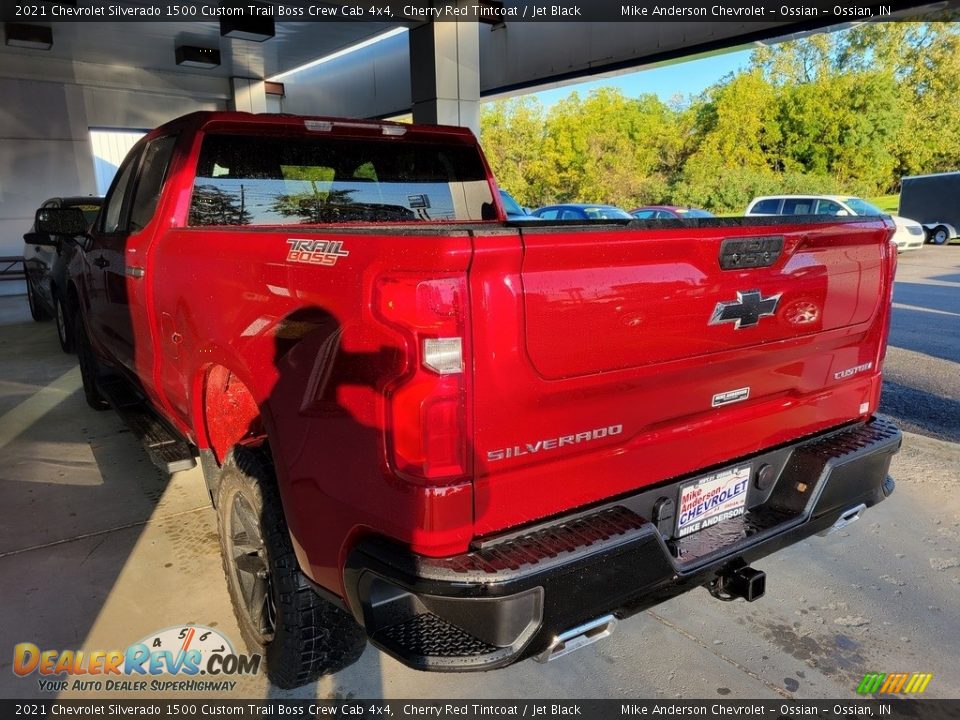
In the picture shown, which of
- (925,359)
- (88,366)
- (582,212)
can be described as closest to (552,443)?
(88,366)

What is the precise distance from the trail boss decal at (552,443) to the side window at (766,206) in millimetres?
17771

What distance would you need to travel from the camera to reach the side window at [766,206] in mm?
18109

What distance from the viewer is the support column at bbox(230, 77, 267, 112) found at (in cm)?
1736

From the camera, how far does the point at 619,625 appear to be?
2980mm

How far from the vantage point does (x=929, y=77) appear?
133 ft

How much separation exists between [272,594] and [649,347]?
1614 millimetres

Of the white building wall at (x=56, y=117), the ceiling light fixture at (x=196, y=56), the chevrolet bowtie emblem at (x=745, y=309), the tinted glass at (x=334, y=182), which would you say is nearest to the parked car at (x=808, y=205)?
the ceiling light fixture at (x=196, y=56)

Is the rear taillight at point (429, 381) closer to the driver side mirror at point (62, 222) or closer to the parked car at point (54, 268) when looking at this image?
the driver side mirror at point (62, 222)

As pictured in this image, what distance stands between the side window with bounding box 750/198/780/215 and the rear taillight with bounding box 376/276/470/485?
18178 mm

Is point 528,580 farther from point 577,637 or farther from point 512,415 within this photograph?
point 512,415

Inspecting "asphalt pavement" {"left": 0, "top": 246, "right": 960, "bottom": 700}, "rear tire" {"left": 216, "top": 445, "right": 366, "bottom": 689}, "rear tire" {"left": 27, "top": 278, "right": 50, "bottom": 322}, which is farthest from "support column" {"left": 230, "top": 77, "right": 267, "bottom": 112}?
"rear tire" {"left": 216, "top": 445, "right": 366, "bottom": 689}

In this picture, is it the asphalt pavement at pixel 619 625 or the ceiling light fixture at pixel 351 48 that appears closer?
the asphalt pavement at pixel 619 625

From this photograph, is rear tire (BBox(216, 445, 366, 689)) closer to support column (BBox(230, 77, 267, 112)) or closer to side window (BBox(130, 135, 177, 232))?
side window (BBox(130, 135, 177, 232))

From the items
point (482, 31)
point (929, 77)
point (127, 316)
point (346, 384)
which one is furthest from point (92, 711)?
point (929, 77)
